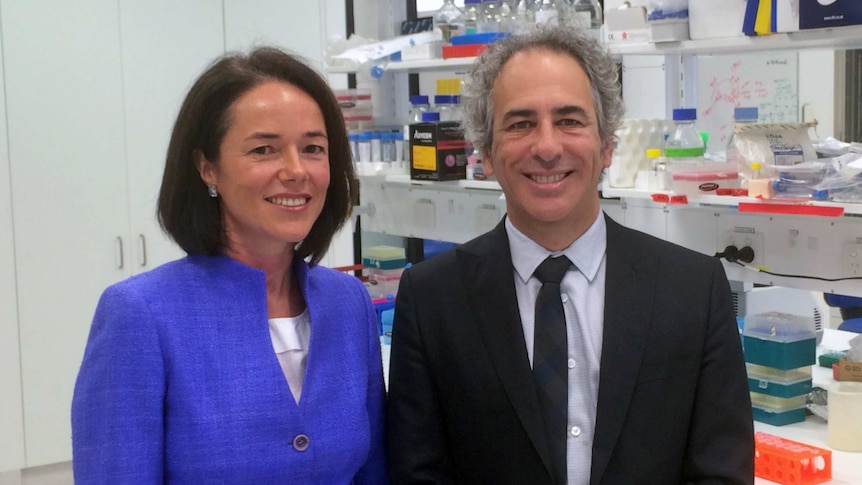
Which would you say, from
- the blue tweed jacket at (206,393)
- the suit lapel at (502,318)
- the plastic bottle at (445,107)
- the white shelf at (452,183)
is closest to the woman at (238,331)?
the blue tweed jacket at (206,393)

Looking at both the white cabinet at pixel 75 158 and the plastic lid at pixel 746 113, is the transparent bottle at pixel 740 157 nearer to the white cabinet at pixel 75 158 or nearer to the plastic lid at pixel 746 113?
the plastic lid at pixel 746 113

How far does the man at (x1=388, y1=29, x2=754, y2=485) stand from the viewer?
146 cm

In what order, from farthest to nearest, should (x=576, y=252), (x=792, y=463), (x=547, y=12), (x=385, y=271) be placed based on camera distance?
(x=385, y=271) < (x=547, y=12) < (x=792, y=463) < (x=576, y=252)

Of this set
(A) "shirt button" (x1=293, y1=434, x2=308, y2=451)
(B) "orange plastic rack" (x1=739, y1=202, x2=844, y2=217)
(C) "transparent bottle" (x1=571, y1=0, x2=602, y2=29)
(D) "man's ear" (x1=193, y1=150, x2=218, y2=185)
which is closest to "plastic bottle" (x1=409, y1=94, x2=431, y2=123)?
(C) "transparent bottle" (x1=571, y1=0, x2=602, y2=29)

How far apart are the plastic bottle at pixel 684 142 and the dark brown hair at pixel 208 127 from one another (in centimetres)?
103

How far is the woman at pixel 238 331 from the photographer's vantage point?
143 cm

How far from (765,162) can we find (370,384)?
109 cm

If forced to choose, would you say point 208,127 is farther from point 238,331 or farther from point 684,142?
point 684,142

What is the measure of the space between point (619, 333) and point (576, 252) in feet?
0.51

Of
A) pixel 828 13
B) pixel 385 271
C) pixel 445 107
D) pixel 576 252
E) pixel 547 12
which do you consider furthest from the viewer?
pixel 385 271

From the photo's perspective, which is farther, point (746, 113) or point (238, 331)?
point (746, 113)

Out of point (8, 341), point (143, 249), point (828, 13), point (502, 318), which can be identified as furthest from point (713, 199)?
point (8, 341)

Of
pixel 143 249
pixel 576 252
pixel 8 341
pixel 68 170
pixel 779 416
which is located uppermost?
pixel 68 170

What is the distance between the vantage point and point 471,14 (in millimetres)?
2947
